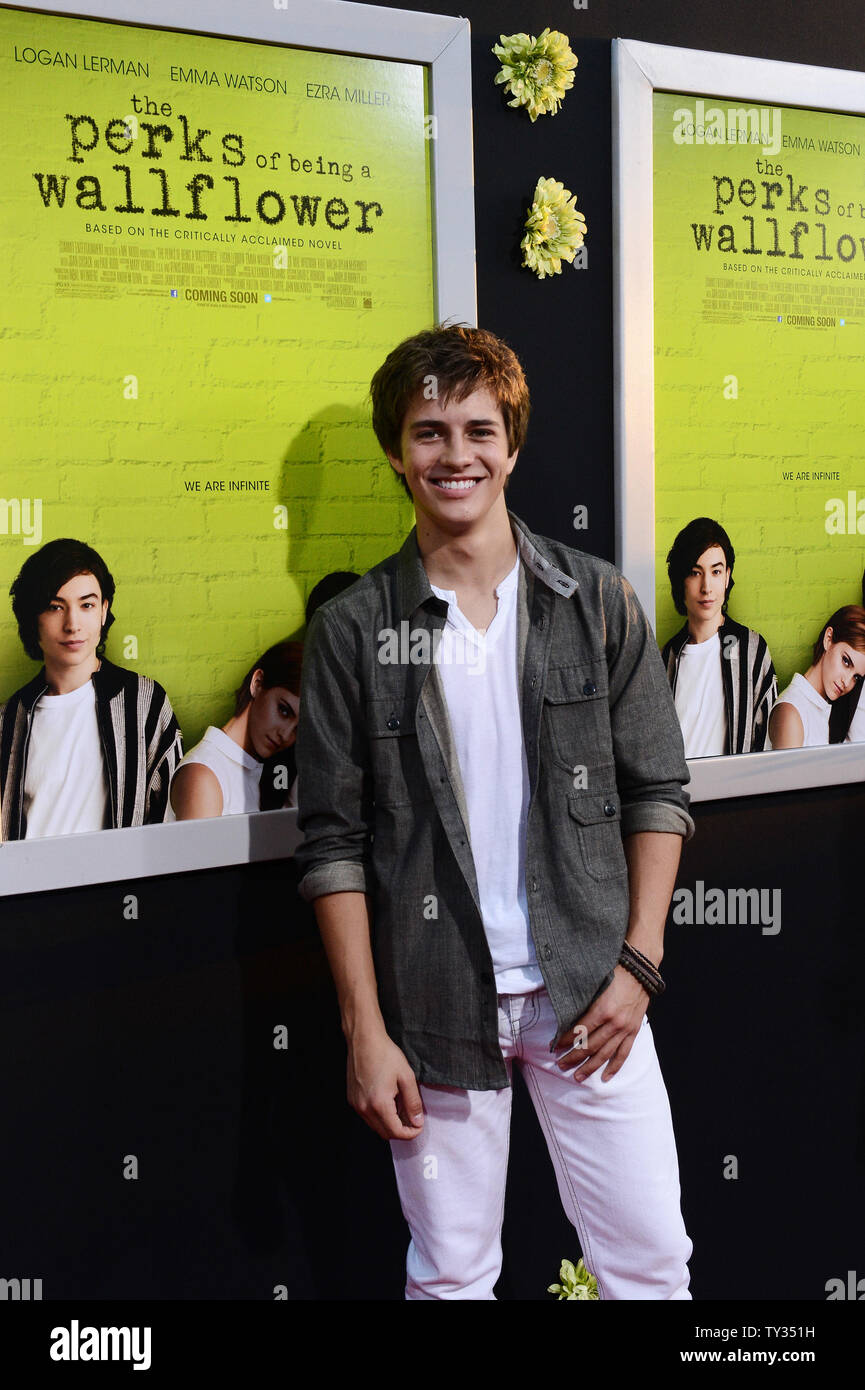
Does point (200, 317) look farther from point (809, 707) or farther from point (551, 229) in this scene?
point (809, 707)

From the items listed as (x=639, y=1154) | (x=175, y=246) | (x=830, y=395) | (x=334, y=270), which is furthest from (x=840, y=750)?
(x=175, y=246)

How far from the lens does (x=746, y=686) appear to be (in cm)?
211

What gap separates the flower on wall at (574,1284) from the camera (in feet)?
6.40

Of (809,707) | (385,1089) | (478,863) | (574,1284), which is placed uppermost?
(809,707)

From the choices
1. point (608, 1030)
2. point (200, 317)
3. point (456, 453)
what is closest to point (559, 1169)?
point (608, 1030)

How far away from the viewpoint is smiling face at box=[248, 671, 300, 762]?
177 centimetres

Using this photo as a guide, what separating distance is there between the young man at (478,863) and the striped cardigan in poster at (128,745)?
0.94ft

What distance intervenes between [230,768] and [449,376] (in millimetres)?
695

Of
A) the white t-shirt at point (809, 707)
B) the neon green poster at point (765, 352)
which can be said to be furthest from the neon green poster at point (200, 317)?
the white t-shirt at point (809, 707)

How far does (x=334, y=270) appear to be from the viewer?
1767mm

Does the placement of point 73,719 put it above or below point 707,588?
below
